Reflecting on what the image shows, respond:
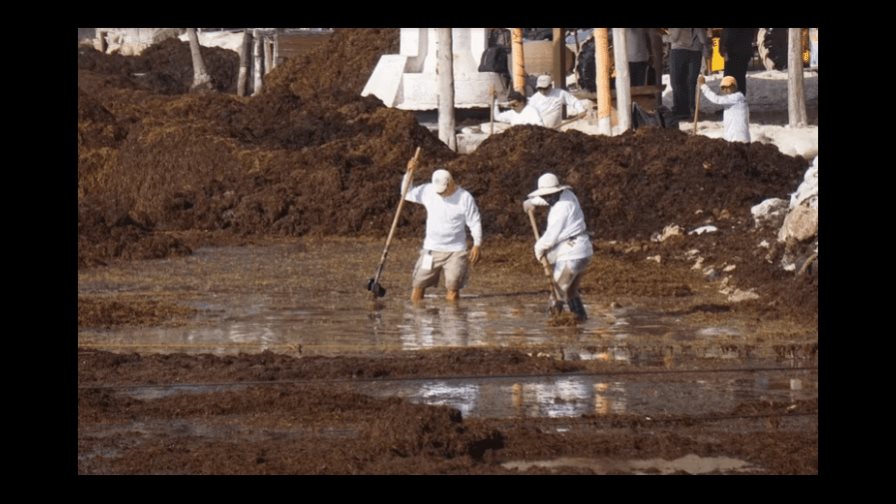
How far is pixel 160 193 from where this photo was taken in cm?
2775

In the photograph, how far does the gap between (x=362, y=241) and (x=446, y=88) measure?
4.78 meters

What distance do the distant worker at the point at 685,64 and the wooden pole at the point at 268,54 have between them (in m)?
16.8

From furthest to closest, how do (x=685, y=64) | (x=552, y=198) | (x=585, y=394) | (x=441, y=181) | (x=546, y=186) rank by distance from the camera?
(x=685, y=64) → (x=441, y=181) → (x=552, y=198) → (x=546, y=186) → (x=585, y=394)

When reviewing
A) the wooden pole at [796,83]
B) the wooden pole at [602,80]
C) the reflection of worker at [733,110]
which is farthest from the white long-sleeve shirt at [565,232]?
the wooden pole at [796,83]

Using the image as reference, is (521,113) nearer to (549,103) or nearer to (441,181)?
(549,103)

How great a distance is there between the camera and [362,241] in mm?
24078

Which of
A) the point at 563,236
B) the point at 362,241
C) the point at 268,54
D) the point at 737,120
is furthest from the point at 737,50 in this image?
the point at 268,54

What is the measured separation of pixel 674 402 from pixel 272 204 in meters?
14.0

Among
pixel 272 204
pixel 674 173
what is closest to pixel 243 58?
pixel 272 204

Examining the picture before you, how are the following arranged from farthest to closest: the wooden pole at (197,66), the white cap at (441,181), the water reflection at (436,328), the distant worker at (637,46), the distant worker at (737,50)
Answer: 1. the wooden pole at (197,66)
2. the distant worker at (637,46)
3. the distant worker at (737,50)
4. the white cap at (441,181)
5. the water reflection at (436,328)

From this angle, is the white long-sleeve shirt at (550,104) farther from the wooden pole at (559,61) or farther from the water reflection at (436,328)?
the water reflection at (436,328)

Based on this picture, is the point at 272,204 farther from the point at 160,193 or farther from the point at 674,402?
the point at 674,402

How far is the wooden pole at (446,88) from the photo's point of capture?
27.3 meters

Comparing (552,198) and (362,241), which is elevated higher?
(552,198)
